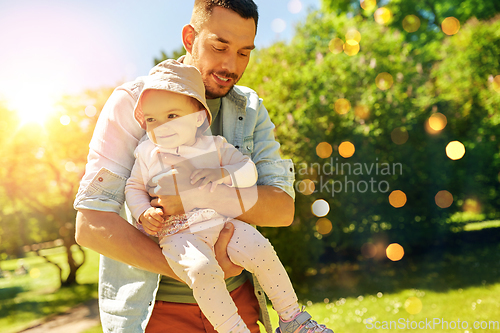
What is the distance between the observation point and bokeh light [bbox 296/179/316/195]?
7254 millimetres

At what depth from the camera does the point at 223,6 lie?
2117mm

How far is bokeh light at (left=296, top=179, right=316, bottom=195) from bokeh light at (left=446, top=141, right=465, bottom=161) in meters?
3.60

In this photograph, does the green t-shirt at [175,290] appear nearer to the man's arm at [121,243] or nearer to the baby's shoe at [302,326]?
the man's arm at [121,243]

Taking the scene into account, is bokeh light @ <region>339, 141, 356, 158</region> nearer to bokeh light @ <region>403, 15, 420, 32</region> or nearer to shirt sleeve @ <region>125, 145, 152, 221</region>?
shirt sleeve @ <region>125, 145, 152, 221</region>

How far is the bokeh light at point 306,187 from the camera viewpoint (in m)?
7.25

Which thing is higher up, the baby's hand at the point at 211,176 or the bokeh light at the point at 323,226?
the baby's hand at the point at 211,176

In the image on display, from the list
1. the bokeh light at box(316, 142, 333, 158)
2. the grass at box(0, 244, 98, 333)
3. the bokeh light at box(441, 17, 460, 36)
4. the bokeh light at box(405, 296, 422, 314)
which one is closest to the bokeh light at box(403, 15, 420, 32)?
the bokeh light at box(441, 17, 460, 36)

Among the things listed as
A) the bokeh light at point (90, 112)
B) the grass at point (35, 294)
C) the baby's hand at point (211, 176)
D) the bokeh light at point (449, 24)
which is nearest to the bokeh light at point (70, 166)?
the bokeh light at point (90, 112)

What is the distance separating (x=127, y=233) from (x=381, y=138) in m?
7.06

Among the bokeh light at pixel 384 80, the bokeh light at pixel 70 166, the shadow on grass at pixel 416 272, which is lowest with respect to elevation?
the shadow on grass at pixel 416 272

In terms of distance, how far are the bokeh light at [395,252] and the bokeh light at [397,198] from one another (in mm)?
975

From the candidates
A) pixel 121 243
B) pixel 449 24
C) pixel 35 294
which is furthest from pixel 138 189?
pixel 449 24

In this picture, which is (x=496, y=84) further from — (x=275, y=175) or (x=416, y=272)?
(x=275, y=175)

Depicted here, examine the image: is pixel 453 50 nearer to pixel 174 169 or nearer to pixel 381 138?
pixel 381 138
